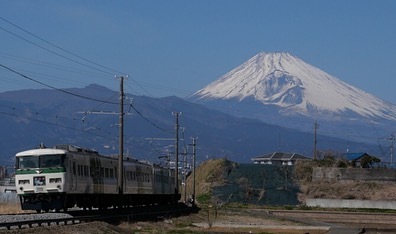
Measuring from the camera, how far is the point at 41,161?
44.2m

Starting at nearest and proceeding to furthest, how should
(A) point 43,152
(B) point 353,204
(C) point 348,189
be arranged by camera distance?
(A) point 43,152 < (B) point 353,204 < (C) point 348,189

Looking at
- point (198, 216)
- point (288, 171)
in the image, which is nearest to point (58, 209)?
point (198, 216)

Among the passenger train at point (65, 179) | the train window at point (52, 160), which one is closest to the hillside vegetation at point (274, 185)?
the passenger train at point (65, 179)

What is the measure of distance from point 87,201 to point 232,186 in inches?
2612

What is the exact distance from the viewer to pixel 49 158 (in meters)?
44.2

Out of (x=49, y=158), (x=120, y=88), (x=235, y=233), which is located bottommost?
(x=235, y=233)

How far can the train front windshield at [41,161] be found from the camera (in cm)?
4416

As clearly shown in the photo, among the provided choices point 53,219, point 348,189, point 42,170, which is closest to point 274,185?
point 348,189

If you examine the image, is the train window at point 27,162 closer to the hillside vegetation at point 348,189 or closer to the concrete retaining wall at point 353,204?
the concrete retaining wall at point 353,204

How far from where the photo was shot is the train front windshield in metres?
44.2

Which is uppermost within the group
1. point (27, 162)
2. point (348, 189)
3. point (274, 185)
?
point (274, 185)

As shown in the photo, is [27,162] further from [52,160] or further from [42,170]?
[52,160]

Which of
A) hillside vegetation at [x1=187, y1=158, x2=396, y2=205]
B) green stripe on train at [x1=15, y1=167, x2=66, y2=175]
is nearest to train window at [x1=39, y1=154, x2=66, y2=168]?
green stripe on train at [x1=15, y1=167, x2=66, y2=175]

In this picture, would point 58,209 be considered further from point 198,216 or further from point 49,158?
point 198,216
